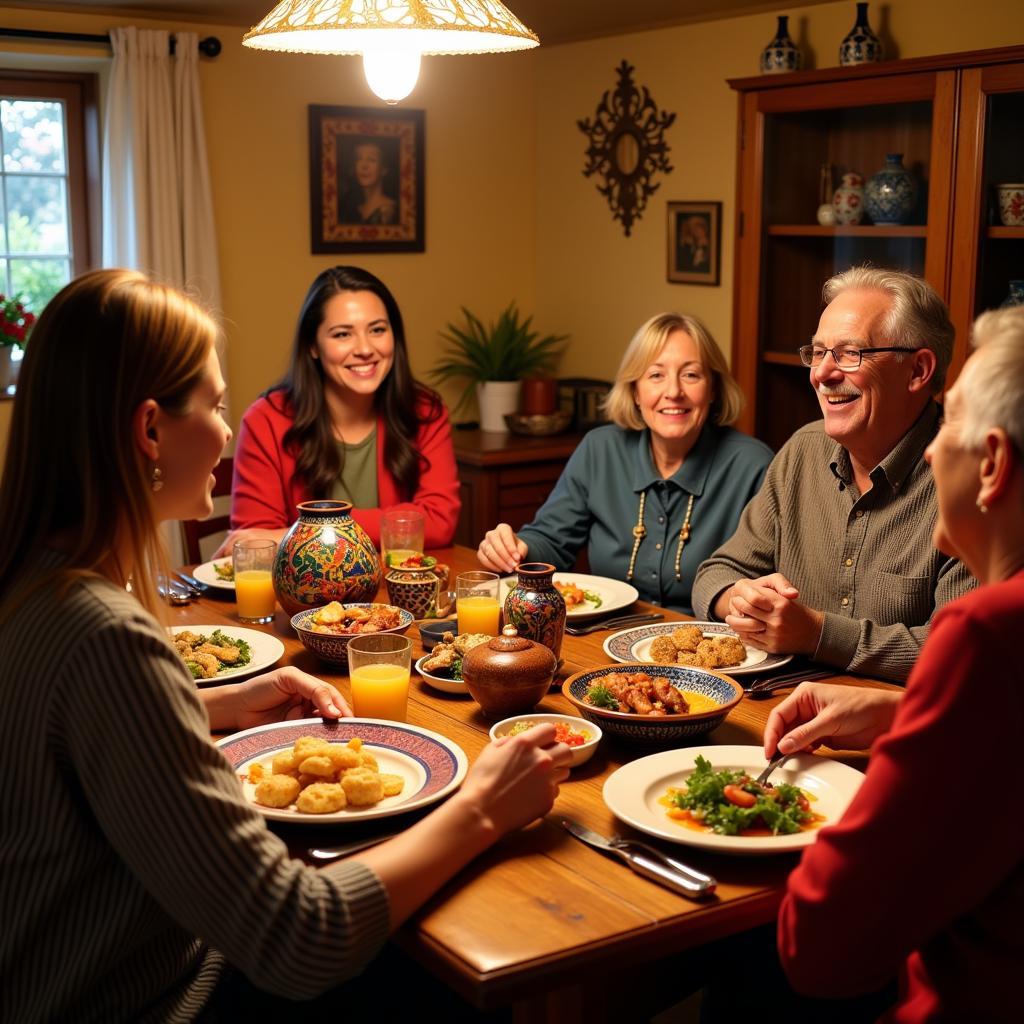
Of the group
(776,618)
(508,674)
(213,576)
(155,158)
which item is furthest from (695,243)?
(508,674)

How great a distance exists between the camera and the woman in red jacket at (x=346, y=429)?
316cm

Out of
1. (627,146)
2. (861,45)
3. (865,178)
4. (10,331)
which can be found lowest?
(10,331)

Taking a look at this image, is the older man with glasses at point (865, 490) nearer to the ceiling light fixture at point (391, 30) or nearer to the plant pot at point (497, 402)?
the ceiling light fixture at point (391, 30)

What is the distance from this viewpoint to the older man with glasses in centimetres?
218

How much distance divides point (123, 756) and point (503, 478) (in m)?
3.47

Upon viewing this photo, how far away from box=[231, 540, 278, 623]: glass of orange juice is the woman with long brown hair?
1.04 meters

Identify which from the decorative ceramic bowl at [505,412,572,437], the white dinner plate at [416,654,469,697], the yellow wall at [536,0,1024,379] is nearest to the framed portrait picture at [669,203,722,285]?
the yellow wall at [536,0,1024,379]

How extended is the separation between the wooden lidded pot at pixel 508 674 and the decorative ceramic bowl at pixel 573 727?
45mm

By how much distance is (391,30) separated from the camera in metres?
1.89

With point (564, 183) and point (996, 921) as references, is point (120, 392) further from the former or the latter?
point (564, 183)

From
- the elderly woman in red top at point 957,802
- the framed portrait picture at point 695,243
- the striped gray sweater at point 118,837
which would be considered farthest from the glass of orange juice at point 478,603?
the framed portrait picture at point 695,243

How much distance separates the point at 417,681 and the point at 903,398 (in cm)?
100

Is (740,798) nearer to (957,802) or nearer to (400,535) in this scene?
(957,802)

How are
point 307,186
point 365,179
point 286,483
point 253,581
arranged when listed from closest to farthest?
point 253,581, point 286,483, point 307,186, point 365,179
